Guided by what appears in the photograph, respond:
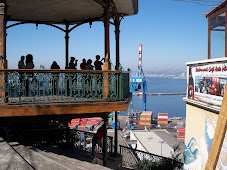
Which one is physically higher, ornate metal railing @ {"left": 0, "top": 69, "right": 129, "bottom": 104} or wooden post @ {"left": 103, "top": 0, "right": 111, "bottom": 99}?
wooden post @ {"left": 103, "top": 0, "right": 111, "bottom": 99}

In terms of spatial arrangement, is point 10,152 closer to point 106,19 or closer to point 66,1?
point 106,19

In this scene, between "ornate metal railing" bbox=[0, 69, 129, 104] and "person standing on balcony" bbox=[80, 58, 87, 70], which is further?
"person standing on balcony" bbox=[80, 58, 87, 70]

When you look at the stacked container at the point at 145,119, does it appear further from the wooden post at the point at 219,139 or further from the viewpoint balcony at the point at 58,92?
the wooden post at the point at 219,139

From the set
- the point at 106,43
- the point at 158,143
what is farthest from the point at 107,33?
the point at 158,143

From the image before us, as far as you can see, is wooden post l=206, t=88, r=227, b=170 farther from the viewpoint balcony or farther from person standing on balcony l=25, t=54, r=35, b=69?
person standing on balcony l=25, t=54, r=35, b=69

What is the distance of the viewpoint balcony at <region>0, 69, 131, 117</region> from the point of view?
5949mm

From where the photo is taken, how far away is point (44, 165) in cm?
447

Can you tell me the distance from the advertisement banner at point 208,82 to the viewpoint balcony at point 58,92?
4.10 metres

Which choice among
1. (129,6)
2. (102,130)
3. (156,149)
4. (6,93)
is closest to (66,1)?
(129,6)

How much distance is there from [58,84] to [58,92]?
231 mm

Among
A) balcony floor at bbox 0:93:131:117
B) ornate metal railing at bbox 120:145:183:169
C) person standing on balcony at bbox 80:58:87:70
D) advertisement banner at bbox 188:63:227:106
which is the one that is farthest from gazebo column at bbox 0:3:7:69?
ornate metal railing at bbox 120:145:183:169

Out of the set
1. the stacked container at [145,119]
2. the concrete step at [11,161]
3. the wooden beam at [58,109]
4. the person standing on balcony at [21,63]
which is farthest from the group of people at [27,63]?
the stacked container at [145,119]

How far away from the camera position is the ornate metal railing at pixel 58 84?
5965 millimetres

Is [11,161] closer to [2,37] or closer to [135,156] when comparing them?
[2,37]
